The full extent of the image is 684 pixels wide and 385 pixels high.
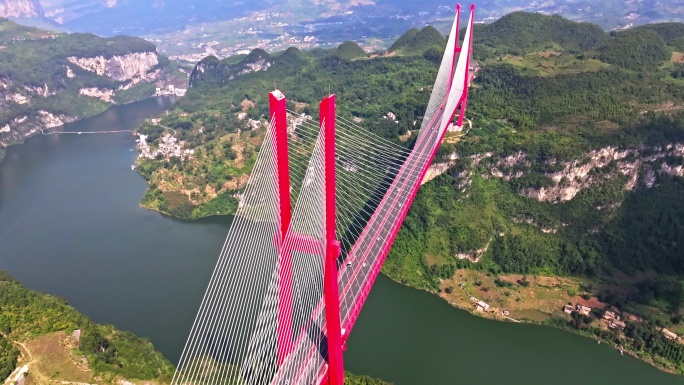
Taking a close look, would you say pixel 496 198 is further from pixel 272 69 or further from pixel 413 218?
pixel 272 69

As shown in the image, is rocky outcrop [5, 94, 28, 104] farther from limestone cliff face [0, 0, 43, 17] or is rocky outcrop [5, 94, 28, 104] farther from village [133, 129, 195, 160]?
limestone cliff face [0, 0, 43, 17]

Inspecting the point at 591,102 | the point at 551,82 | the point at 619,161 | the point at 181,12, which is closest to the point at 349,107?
the point at 551,82

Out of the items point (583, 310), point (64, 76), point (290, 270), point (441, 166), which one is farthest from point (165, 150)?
point (583, 310)

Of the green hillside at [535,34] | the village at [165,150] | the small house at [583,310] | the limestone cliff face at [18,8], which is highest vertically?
the limestone cliff face at [18,8]

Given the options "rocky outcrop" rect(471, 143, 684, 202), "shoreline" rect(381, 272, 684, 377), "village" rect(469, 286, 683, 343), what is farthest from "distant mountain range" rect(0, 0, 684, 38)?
"shoreline" rect(381, 272, 684, 377)

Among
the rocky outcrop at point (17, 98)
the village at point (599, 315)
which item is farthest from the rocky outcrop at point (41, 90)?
the village at point (599, 315)

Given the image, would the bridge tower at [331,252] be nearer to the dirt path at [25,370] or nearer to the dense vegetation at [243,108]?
the dirt path at [25,370]
